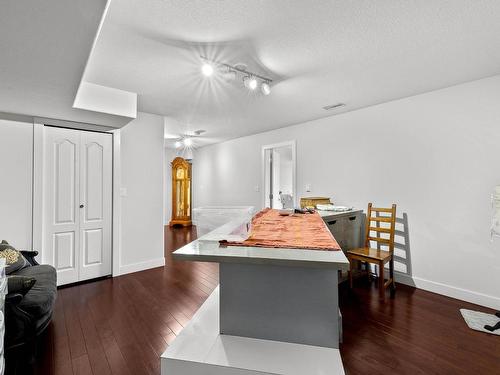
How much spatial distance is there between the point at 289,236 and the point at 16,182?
3.25 m

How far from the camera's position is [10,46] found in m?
1.45

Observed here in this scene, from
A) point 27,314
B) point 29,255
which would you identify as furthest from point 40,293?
point 29,255

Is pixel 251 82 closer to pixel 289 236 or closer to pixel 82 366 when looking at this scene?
pixel 289 236

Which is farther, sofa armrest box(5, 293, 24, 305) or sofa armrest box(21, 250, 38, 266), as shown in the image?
sofa armrest box(21, 250, 38, 266)

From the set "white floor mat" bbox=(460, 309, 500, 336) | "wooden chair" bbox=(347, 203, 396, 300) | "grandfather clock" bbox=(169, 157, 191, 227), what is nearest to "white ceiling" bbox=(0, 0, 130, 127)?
"wooden chair" bbox=(347, 203, 396, 300)

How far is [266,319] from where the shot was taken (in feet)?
4.00

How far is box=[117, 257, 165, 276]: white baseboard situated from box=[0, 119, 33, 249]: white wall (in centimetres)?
110

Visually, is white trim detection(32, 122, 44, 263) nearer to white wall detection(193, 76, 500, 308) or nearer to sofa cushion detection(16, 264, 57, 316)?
sofa cushion detection(16, 264, 57, 316)

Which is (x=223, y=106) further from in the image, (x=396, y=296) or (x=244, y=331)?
(x=396, y=296)

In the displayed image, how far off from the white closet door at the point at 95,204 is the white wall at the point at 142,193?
7.3 inches

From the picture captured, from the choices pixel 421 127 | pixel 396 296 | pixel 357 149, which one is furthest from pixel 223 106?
pixel 396 296

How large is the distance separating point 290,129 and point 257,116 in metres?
0.89

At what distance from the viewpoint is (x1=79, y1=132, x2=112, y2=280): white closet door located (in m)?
3.24

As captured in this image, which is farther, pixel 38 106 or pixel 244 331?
pixel 38 106
